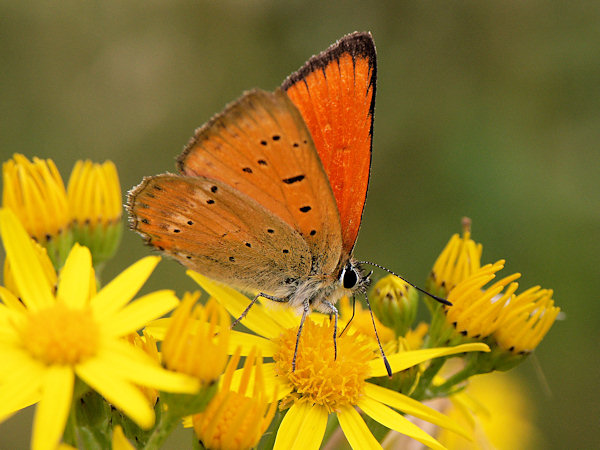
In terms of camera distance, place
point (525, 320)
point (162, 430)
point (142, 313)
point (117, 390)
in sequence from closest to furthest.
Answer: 1. point (117, 390)
2. point (142, 313)
3. point (162, 430)
4. point (525, 320)

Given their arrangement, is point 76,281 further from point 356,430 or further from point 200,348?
point 356,430

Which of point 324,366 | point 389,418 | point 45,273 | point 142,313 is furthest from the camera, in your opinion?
point 324,366

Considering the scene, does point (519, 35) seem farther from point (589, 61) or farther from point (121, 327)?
point (121, 327)

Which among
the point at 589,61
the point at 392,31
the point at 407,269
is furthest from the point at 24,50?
the point at 589,61

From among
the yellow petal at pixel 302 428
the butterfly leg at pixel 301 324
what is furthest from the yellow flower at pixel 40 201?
the yellow petal at pixel 302 428

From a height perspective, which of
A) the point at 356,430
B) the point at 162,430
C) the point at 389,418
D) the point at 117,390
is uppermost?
the point at 389,418

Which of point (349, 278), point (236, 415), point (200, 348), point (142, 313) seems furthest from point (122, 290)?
point (349, 278)
